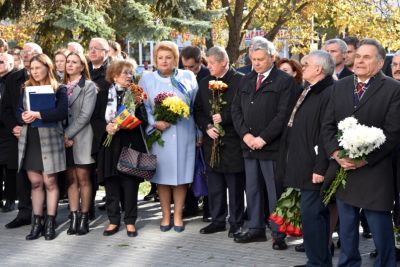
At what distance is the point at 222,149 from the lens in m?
7.64

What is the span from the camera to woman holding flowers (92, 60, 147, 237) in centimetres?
762

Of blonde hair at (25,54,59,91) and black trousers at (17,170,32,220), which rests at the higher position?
blonde hair at (25,54,59,91)

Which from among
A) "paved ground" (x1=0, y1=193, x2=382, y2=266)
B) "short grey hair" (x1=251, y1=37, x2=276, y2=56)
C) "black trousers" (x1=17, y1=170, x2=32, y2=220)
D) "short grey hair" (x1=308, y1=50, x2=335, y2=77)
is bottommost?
"paved ground" (x1=0, y1=193, x2=382, y2=266)

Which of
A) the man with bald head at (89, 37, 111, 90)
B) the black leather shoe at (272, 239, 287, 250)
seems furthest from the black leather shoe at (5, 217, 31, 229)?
the black leather shoe at (272, 239, 287, 250)

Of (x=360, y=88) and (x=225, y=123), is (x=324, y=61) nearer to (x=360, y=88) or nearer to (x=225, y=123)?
(x=360, y=88)

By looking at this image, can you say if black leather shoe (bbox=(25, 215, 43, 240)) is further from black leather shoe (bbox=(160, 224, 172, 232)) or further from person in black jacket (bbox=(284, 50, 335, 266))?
person in black jacket (bbox=(284, 50, 335, 266))

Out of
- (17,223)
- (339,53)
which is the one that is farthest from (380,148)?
(17,223)

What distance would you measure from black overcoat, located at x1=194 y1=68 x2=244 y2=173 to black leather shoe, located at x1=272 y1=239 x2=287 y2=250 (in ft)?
2.92

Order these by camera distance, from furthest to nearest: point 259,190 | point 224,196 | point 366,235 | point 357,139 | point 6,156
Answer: point 6,156
point 224,196
point 366,235
point 259,190
point 357,139

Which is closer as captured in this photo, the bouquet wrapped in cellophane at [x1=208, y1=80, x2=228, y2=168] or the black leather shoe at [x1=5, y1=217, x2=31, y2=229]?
the bouquet wrapped in cellophane at [x1=208, y1=80, x2=228, y2=168]

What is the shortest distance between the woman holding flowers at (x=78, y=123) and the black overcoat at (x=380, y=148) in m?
3.14

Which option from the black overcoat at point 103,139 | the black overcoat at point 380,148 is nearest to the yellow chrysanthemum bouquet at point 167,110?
the black overcoat at point 103,139

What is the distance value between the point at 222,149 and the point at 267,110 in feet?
2.78

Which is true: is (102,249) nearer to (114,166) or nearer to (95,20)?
(114,166)
